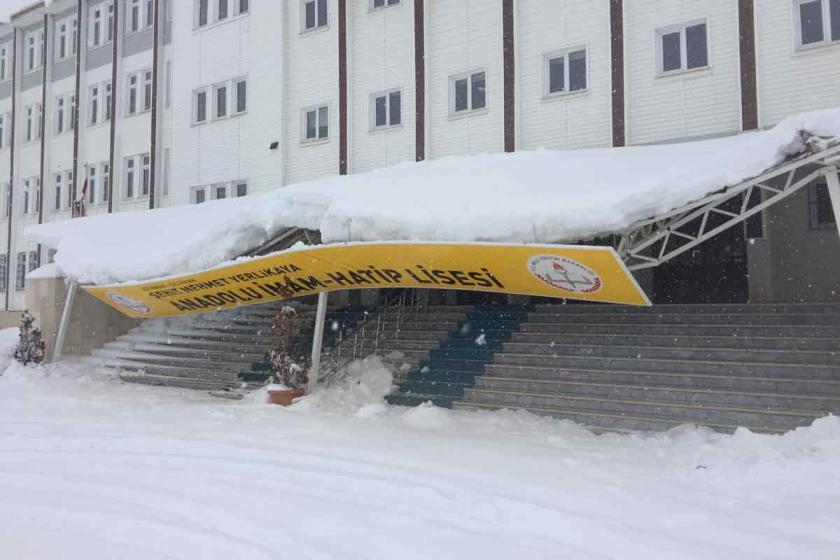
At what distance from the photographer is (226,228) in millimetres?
12328

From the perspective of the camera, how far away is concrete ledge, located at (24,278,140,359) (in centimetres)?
1750

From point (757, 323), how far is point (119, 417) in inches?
432

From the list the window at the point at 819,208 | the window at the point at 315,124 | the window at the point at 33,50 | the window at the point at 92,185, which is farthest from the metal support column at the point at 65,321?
the window at the point at 33,50

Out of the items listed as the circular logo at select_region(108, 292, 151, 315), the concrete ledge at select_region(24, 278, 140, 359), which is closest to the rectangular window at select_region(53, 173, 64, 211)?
the concrete ledge at select_region(24, 278, 140, 359)

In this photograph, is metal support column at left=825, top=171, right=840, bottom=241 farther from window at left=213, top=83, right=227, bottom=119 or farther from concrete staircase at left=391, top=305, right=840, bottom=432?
window at left=213, top=83, right=227, bottom=119

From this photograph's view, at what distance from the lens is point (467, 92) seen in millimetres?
17109

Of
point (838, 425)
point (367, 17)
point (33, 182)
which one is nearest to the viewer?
point (838, 425)

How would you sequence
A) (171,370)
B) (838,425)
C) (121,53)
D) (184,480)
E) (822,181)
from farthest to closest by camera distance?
(121,53) < (171,370) < (822,181) < (838,425) < (184,480)

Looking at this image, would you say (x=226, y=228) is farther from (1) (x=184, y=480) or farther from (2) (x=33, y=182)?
(2) (x=33, y=182)

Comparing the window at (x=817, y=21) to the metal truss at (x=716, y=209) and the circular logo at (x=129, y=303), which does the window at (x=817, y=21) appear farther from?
the circular logo at (x=129, y=303)

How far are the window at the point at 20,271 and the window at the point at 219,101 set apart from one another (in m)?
13.4

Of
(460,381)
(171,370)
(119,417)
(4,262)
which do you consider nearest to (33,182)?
(4,262)

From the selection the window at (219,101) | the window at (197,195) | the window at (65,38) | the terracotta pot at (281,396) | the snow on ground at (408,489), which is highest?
the window at (65,38)

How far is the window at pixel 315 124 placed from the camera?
19.5 metres
